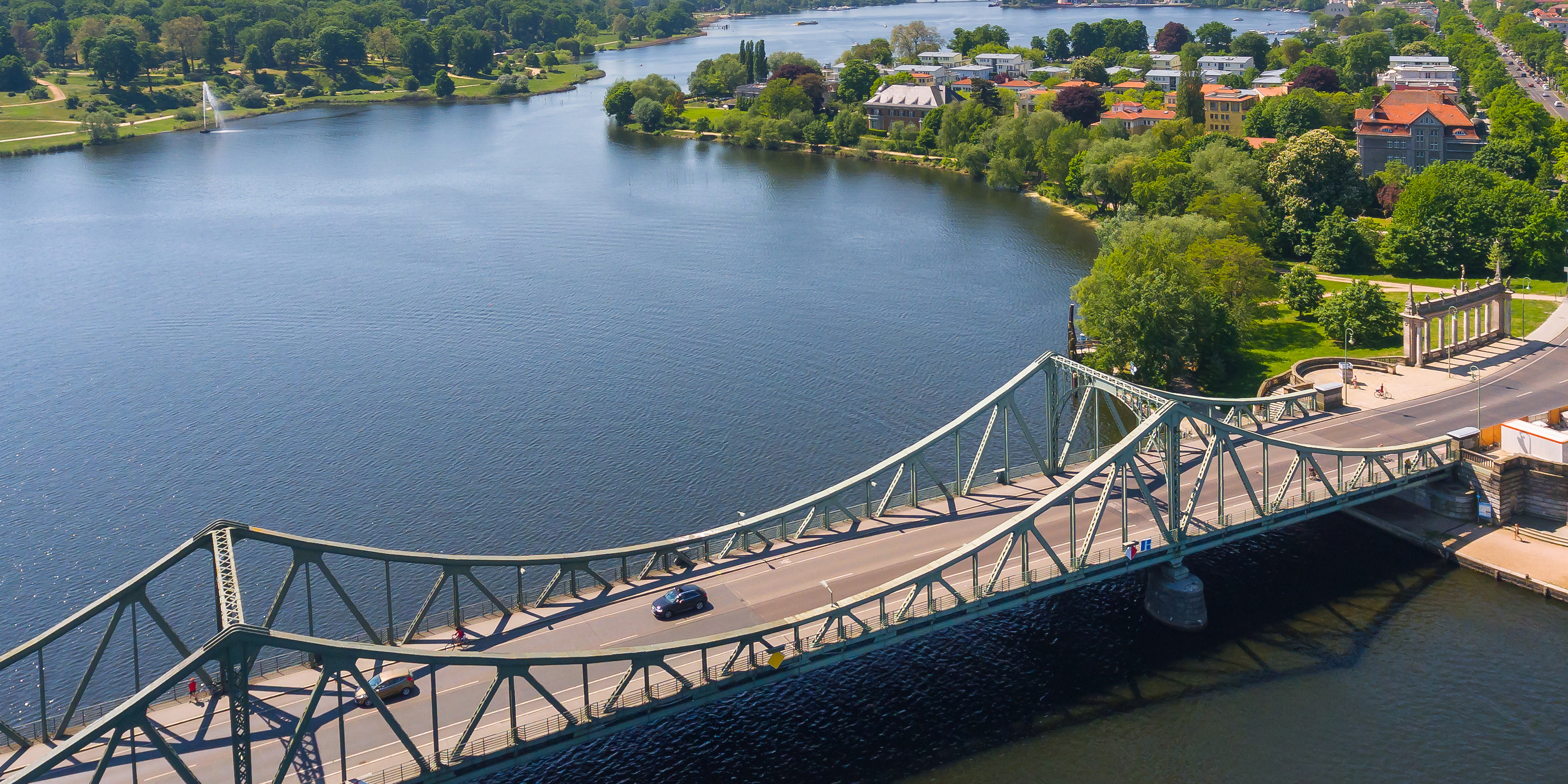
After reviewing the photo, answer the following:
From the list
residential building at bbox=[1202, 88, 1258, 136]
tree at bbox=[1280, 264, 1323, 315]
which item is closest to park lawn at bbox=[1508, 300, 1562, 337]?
tree at bbox=[1280, 264, 1323, 315]

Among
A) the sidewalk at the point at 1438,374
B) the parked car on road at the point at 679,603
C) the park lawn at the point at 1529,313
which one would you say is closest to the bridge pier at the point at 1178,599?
the parked car on road at the point at 679,603

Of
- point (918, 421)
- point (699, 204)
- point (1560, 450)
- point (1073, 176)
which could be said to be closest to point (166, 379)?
point (918, 421)

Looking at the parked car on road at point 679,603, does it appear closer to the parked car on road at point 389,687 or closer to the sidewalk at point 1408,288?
the parked car on road at point 389,687

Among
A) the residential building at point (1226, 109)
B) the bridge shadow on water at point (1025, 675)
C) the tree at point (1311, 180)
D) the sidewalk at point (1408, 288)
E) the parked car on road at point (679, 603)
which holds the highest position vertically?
the residential building at point (1226, 109)

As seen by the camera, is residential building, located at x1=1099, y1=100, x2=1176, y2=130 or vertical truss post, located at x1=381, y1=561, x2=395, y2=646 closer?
vertical truss post, located at x1=381, y1=561, x2=395, y2=646

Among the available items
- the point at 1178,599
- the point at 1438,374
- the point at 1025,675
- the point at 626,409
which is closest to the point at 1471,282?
the point at 1438,374

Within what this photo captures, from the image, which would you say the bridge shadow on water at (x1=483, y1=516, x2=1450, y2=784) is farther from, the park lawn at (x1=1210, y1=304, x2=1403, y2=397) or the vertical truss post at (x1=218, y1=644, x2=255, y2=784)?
the park lawn at (x1=1210, y1=304, x2=1403, y2=397)

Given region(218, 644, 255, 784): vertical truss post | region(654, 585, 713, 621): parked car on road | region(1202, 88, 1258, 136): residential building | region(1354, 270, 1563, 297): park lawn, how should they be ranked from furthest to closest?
region(1202, 88, 1258, 136): residential building < region(1354, 270, 1563, 297): park lawn < region(654, 585, 713, 621): parked car on road < region(218, 644, 255, 784): vertical truss post

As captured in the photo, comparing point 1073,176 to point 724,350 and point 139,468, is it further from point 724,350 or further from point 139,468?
point 139,468
